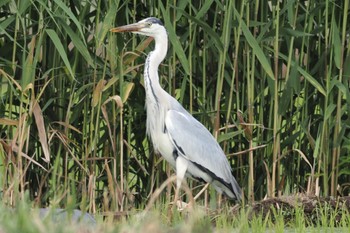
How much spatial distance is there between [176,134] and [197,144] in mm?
162

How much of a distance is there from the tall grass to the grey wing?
12 centimetres

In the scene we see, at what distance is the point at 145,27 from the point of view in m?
6.73

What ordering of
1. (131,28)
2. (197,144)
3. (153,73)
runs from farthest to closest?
(197,144)
(153,73)
(131,28)

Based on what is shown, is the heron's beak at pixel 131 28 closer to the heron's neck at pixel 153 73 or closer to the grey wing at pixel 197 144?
the heron's neck at pixel 153 73

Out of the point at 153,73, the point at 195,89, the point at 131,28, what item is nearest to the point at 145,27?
the point at 131,28

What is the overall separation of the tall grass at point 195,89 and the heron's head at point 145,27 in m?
0.08

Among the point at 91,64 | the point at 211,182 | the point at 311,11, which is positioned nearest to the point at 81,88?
the point at 91,64

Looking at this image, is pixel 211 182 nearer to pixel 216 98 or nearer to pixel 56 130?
pixel 216 98

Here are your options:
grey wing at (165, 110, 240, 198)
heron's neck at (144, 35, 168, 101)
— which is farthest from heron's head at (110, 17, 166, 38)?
grey wing at (165, 110, 240, 198)

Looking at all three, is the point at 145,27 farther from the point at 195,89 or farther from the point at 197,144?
the point at 197,144

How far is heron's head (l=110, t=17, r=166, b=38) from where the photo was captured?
Result: 667cm

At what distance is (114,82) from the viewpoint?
680 cm

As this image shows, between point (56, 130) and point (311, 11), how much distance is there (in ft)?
5.93

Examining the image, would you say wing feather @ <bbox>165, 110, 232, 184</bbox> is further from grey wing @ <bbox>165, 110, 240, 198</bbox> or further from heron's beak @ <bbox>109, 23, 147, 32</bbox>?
heron's beak @ <bbox>109, 23, 147, 32</bbox>
